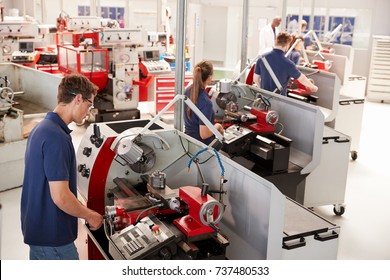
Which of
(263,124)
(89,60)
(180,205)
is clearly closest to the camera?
(180,205)

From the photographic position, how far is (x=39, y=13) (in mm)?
9570

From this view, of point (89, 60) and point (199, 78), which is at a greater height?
point (199, 78)

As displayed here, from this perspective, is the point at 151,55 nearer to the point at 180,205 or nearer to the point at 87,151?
the point at 87,151

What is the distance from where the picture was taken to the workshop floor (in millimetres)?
3391

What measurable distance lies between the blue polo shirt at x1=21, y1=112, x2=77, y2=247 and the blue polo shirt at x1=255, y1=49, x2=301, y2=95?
2.55m

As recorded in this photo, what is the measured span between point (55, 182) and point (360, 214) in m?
2.87

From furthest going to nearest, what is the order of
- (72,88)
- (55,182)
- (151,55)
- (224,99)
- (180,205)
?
(151,55)
(224,99)
(180,205)
(72,88)
(55,182)

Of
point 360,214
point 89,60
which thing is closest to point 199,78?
point 360,214

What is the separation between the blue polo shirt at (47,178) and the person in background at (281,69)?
100 inches

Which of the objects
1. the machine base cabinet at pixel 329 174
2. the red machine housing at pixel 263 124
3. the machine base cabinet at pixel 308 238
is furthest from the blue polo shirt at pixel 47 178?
the machine base cabinet at pixel 329 174

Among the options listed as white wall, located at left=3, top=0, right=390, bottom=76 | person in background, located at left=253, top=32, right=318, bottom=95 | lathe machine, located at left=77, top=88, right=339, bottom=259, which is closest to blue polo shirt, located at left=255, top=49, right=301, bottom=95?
person in background, located at left=253, top=32, right=318, bottom=95

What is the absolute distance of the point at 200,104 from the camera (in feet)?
10.3

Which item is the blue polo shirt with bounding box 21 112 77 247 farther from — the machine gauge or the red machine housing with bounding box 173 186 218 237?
the machine gauge

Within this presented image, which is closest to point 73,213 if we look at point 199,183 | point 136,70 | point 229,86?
point 199,183
